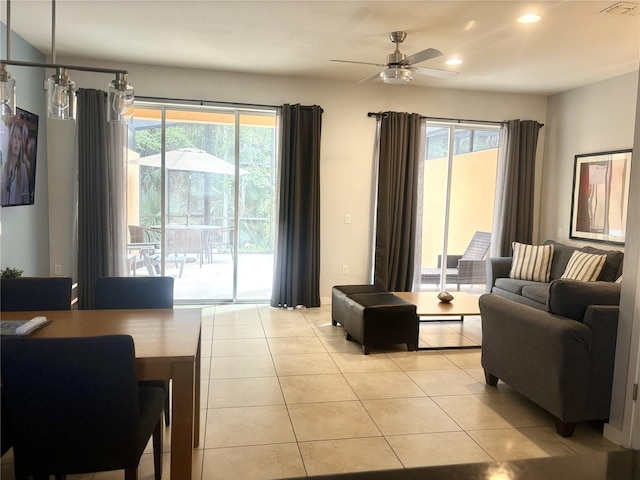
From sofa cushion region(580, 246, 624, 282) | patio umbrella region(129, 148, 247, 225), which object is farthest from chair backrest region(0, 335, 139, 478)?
sofa cushion region(580, 246, 624, 282)

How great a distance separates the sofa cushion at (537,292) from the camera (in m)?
5.07

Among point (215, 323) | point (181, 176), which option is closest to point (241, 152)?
point (181, 176)

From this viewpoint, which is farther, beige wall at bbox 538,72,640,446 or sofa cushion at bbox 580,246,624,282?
beige wall at bbox 538,72,640,446

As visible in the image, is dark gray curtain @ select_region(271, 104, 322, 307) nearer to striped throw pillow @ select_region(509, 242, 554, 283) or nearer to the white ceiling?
the white ceiling

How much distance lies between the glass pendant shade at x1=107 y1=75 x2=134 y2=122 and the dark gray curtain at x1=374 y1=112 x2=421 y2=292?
4070 mm

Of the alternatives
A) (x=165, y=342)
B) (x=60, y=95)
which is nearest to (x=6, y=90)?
(x=60, y=95)

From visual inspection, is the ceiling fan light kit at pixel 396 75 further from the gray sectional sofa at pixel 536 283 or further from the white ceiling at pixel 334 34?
the gray sectional sofa at pixel 536 283

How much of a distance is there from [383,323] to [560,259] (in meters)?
2.74

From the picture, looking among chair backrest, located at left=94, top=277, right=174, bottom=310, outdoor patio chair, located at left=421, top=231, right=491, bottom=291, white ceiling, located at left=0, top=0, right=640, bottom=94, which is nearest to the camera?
chair backrest, located at left=94, top=277, right=174, bottom=310

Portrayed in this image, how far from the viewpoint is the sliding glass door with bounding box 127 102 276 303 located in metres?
5.74

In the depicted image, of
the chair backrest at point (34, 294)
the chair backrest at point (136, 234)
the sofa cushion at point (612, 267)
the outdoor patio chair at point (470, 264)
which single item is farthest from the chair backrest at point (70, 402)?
the outdoor patio chair at point (470, 264)

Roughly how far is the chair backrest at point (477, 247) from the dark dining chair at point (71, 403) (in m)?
5.64

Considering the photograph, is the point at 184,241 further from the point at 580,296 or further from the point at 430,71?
the point at 580,296

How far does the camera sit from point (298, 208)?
581 centimetres
